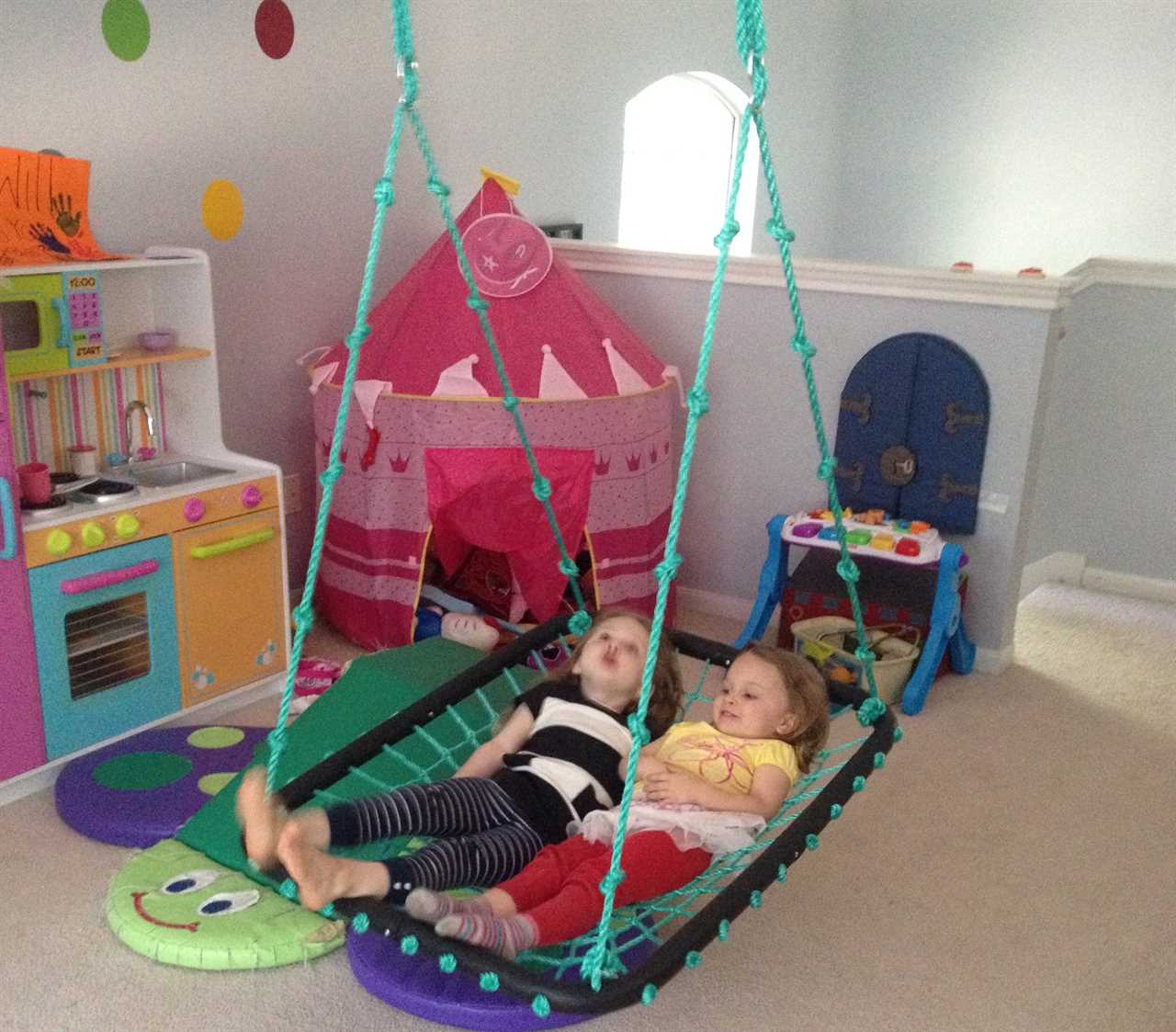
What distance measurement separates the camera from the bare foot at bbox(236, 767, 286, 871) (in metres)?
1.67

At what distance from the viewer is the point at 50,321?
2750 millimetres

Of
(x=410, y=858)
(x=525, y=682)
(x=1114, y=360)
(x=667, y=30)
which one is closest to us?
(x=410, y=858)

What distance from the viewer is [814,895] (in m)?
2.48

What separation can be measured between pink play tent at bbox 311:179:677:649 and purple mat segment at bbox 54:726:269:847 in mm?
660

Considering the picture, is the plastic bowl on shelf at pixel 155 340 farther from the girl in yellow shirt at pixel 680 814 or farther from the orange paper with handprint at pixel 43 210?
the girl in yellow shirt at pixel 680 814

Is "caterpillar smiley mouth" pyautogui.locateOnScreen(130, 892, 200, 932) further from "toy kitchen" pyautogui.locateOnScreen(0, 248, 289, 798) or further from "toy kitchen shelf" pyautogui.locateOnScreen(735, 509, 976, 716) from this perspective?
"toy kitchen shelf" pyautogui.locateOnScreen(735, 509, 976, 716)

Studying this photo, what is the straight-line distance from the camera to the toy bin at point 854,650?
3.22 metres

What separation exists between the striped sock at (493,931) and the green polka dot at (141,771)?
1148mm

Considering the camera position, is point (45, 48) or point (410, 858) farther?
point (45, 48)

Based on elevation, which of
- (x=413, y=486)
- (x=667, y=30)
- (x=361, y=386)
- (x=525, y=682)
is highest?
(x=667, y=30)

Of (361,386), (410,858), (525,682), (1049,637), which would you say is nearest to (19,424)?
(361,386)

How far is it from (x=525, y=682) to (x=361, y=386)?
39.3 inches

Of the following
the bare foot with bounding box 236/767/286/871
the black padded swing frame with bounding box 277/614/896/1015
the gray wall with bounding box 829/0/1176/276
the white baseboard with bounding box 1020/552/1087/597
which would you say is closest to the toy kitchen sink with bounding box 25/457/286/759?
the black padded swing frame with bounding box 277/614/896/1015

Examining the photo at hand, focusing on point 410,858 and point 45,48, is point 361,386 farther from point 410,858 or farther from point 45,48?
point 410,858
